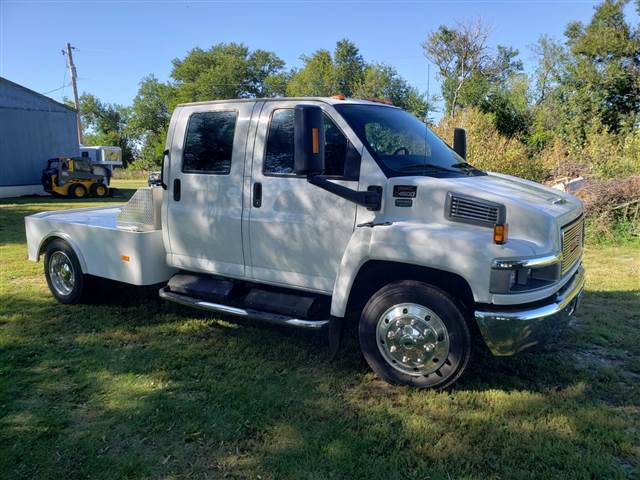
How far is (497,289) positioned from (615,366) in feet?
6.01

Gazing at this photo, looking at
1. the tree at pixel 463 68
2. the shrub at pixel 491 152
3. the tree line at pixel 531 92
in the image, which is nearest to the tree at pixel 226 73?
the tree line at pixel 531 92

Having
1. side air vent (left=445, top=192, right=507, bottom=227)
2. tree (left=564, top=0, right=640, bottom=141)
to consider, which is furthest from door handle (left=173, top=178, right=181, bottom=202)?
tree (left=564, top=0, right=640, bottom=141)

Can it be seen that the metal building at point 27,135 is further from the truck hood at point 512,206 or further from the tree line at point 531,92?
the truck hood at point 512,206

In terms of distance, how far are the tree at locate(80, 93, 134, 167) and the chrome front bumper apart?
83.1 meters

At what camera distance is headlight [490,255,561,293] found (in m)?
3.42

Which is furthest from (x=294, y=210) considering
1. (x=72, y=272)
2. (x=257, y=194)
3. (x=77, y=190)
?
(x=77, y=190)

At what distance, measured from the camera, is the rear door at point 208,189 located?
4738mm

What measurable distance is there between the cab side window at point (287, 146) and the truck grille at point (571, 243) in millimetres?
1771

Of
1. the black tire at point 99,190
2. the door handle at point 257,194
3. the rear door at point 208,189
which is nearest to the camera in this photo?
the door handle at point 257,194

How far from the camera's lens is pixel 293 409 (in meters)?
3.68

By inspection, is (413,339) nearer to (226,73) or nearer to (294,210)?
(294,210)

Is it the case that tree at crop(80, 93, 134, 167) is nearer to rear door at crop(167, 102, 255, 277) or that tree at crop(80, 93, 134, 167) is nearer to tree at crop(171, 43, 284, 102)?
tree at crop(171, 43, 284, 102)

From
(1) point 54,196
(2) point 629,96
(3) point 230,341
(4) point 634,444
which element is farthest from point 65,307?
(2) point 629,96

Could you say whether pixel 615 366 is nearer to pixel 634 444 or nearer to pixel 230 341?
pixel 634 444
